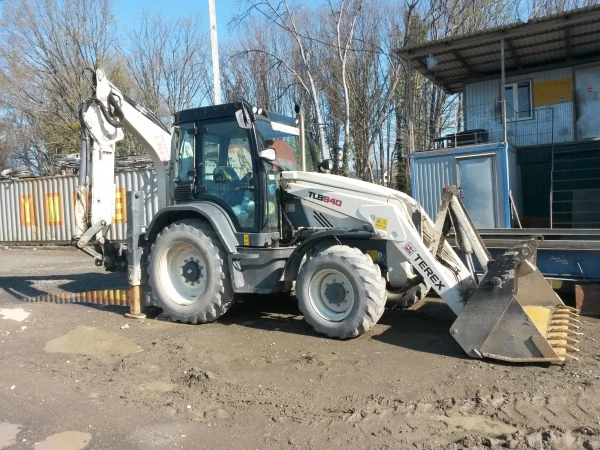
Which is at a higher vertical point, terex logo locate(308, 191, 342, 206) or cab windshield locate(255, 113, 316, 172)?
cab windshield locate(255, 113, 316, 172)

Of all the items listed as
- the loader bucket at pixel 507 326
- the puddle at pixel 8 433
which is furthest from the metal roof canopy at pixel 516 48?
the puddle at pixel 8 433

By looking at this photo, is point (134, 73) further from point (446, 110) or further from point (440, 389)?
point (440, 389)

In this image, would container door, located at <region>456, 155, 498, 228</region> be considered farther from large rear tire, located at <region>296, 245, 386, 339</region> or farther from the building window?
large rear tire, located at <region>296, 245, 386, 339</region>

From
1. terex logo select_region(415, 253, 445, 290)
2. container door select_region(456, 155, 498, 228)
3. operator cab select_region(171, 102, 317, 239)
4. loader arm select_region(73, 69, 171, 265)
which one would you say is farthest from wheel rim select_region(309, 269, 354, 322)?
container door select_region(456, 155, 498, 228)

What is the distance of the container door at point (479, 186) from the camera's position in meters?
13.0

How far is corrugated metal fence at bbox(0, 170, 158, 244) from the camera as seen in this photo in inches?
709

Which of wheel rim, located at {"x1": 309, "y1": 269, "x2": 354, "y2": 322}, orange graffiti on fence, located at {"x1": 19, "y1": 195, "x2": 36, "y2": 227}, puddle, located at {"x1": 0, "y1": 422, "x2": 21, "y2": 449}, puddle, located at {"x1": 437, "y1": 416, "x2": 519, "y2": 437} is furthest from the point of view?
orange graffiti on fence, located at {"x1": 19, "y1": 195, "x2": 36, "y2": 227}

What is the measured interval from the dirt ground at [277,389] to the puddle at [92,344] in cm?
2

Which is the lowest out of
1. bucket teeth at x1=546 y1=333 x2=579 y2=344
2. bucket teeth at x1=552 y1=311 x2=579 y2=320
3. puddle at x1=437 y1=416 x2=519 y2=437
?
puddle at x1=437 y1=416 x2=519 y2=437

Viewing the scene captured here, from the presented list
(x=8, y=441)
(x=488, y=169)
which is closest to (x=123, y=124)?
(x=8, y=441)

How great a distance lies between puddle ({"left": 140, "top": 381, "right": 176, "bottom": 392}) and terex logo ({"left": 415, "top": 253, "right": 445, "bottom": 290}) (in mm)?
2764

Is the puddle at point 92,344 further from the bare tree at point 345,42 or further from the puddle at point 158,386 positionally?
the bare tree at point 345,42

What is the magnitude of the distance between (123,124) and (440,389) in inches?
228

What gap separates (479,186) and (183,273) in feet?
29.3
